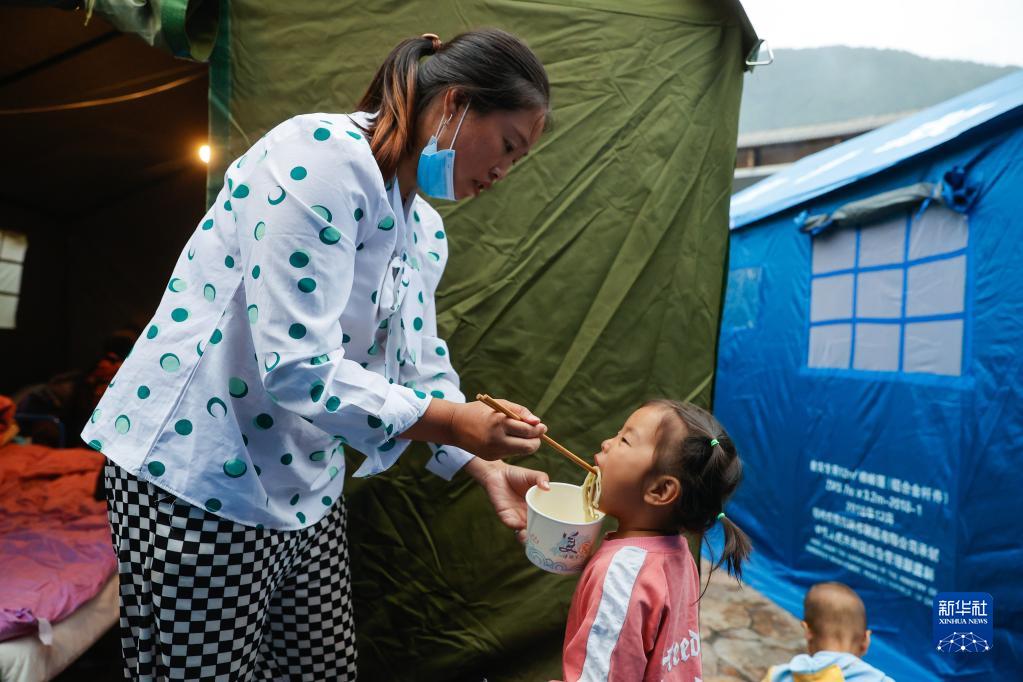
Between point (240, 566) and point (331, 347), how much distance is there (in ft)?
1.33

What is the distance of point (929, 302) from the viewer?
2.66 metres

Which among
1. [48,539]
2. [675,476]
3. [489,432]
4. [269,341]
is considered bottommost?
[48,539]

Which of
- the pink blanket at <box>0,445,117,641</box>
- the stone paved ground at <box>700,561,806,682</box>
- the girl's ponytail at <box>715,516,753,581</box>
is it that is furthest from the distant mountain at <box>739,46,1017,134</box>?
the girl's ponytail at <box>715,516,753,581</box>

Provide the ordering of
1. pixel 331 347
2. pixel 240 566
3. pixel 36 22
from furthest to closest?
pixel 36 22, pixel 240 566, pixel 331 347

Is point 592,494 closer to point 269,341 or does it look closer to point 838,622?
point 269,341

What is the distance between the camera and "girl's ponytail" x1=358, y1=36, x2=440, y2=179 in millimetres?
994

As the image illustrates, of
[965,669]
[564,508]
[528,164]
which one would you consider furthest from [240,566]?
[965,669]

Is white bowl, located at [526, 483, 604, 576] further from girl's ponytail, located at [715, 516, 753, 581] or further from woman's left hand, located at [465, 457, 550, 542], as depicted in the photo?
girl's ponytail, located at [715, 516, 753, 581]

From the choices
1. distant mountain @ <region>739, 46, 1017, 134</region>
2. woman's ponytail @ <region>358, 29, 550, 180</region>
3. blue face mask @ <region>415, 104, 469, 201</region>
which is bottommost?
blue face mask @ <region>415, 104, 469, 201</region>

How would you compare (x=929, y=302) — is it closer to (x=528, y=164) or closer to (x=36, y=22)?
(x=528, y=164)

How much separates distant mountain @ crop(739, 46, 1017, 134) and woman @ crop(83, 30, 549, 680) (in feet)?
116

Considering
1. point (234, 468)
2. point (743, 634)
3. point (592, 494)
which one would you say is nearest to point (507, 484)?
point (592, 494)

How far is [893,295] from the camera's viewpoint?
2873 mm

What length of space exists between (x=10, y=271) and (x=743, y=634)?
5820mm
